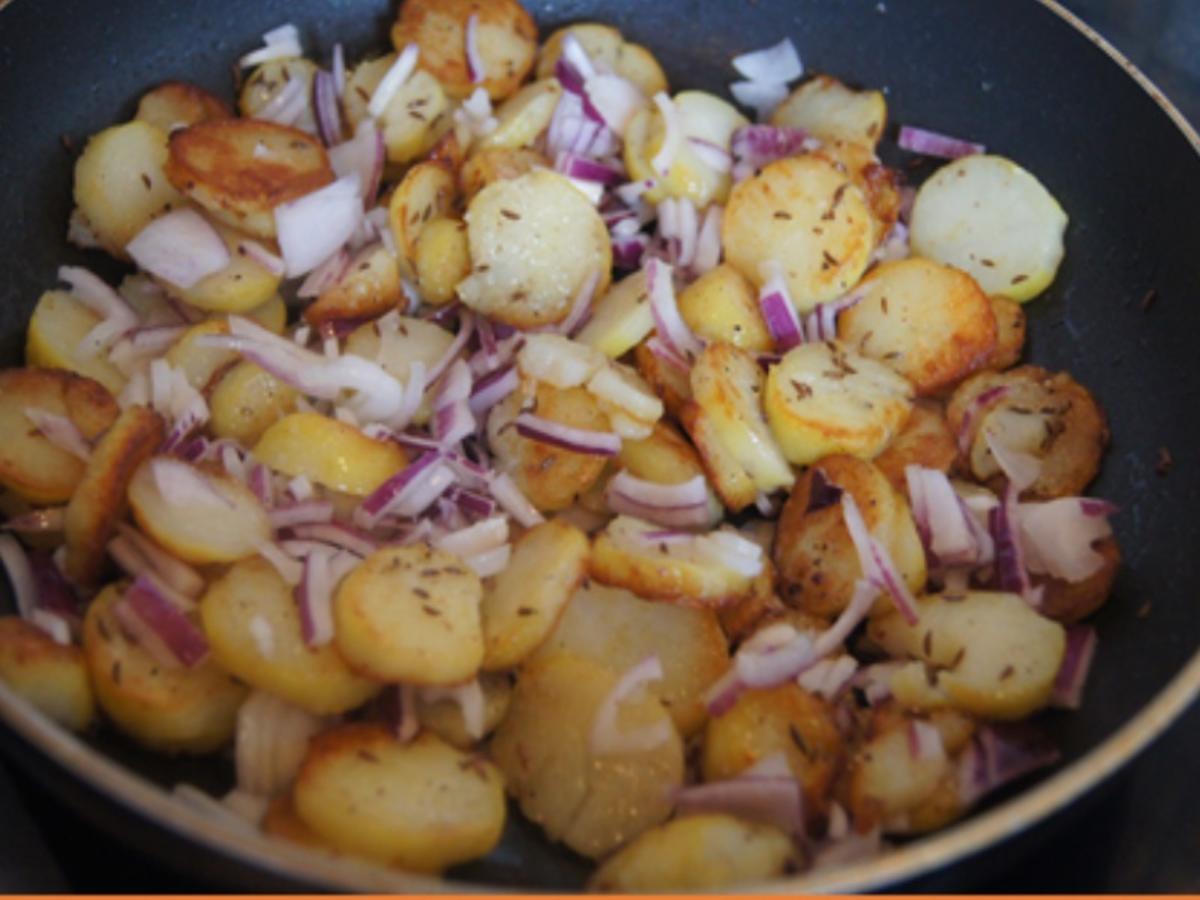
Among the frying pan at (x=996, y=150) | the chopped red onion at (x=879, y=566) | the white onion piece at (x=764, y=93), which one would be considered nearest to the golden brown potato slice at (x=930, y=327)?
the frying pan at (x=996, y=150)

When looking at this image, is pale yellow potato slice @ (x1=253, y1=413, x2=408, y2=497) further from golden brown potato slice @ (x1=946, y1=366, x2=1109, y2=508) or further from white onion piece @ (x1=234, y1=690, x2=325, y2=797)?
golden brown potato slice @ (x1=946, y1=366, x2=1109, y2=508)

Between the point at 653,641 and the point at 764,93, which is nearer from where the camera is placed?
the point at 653,641

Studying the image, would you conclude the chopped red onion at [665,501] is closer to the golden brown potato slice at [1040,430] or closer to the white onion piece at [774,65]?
the golden brown potato slice at [1040,430]

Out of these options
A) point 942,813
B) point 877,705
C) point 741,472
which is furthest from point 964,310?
point 942,813

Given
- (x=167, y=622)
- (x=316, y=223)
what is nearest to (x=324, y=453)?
(x=167, y=622)

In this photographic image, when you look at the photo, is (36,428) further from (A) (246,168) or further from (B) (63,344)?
(A) (246,168)

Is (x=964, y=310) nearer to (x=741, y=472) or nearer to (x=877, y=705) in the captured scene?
(x=741, y=472)
